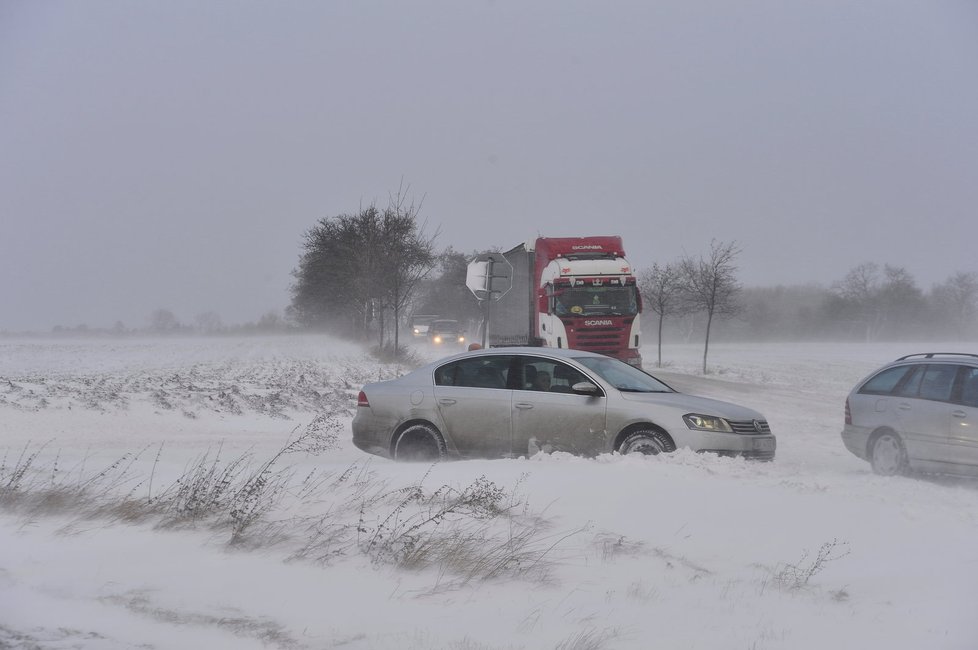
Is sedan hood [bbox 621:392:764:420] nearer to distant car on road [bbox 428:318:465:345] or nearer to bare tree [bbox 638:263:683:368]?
bare tree [bbox 638:263:683:368]

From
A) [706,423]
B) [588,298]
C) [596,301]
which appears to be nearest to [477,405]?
[706,423]

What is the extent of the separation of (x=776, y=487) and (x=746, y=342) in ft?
257

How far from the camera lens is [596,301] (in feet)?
66.8

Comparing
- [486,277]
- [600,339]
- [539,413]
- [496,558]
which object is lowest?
[496,558]

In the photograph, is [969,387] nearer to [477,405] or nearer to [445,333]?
[477,405]

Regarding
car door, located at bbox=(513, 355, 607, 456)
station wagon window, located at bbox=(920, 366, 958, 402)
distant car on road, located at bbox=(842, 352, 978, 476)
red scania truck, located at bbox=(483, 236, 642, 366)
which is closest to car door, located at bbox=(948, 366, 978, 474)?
distant car on road, located at bbox=(842, 352, 978, 476)

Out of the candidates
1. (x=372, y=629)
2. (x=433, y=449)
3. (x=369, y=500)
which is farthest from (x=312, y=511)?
(x=433, y=449)

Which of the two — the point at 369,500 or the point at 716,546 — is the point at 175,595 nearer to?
the point at 369,500

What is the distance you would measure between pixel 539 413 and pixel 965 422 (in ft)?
15.5

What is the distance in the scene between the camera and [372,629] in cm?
439

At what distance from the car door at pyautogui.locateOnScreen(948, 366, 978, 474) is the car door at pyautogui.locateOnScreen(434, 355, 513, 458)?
4949 millimetres

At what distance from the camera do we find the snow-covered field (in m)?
4.45

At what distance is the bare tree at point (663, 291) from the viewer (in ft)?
128

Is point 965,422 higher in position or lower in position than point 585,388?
lower
